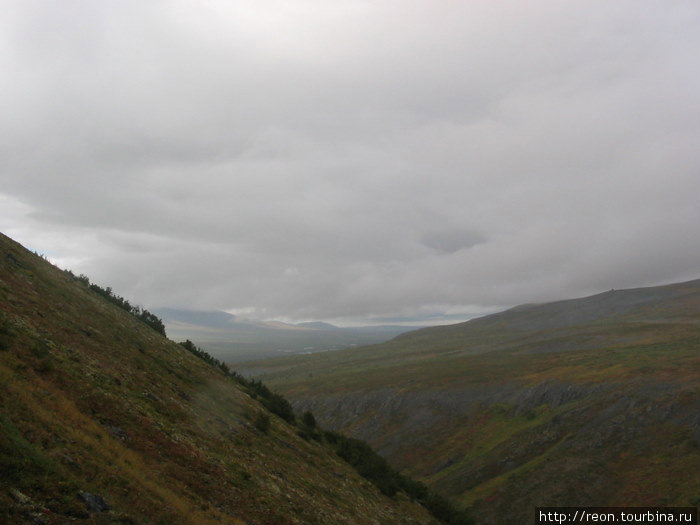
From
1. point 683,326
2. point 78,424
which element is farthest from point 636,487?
point 683,326

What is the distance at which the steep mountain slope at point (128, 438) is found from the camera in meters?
9.92

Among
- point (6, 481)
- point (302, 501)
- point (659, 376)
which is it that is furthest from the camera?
point (659, 376)

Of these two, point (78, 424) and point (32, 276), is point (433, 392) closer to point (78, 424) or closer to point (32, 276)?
point (32, 276)

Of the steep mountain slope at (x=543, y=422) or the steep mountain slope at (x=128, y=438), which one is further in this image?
the steep mountain slope at (x=543, y=422)

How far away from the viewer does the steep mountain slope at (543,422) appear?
133 feet

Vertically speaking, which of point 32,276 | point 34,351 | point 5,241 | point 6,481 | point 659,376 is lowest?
point 659,376

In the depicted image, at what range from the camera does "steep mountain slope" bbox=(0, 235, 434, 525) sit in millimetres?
9916

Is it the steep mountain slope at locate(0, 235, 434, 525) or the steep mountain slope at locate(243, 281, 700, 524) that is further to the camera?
the steep mountain slope at locate(243, 281, 700, 524)

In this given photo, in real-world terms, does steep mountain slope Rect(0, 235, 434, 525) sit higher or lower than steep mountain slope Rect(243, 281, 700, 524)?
higher

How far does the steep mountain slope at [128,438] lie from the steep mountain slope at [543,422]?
20452 mm

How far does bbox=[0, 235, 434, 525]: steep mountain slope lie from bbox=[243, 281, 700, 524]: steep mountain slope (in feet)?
67.1

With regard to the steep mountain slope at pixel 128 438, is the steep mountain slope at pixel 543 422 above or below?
below

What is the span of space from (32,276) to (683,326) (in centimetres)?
14236

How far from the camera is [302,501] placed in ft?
64.2
